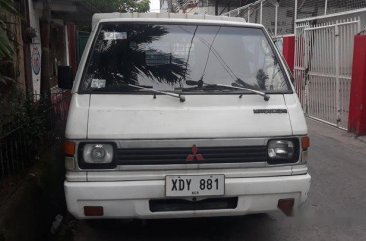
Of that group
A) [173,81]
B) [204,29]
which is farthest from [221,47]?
[173,81]

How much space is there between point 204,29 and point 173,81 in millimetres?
644

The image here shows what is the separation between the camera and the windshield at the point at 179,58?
391 centimetres

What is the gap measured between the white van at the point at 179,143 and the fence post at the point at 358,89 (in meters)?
4.83

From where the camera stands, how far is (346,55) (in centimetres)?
908

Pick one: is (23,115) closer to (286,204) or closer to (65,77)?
(65,77)

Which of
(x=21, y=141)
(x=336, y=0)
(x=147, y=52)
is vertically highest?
(x=336, y=0)

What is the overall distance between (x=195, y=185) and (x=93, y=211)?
2.56ft

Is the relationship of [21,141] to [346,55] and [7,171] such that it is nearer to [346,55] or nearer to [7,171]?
[7,171]

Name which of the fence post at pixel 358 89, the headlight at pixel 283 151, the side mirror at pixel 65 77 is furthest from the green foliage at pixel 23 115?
the fence post at pixel 358 89

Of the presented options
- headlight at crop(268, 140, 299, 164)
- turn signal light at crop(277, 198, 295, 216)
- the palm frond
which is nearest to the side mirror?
the palm frond

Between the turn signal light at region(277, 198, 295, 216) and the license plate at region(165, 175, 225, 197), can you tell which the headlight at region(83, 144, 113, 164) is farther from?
the turn signal light at region(277, 198, 295, 216)

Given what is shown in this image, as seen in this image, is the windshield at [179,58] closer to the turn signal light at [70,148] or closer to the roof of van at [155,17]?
the roof of van at [155,17]

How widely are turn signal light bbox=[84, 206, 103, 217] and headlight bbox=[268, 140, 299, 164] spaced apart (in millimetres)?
1337

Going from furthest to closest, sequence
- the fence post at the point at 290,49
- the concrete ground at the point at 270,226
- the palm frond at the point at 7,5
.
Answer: the fence post at the point at 290,49 < the concrete ground at the point at 270,226 < the palm frond at the point at 7,5
